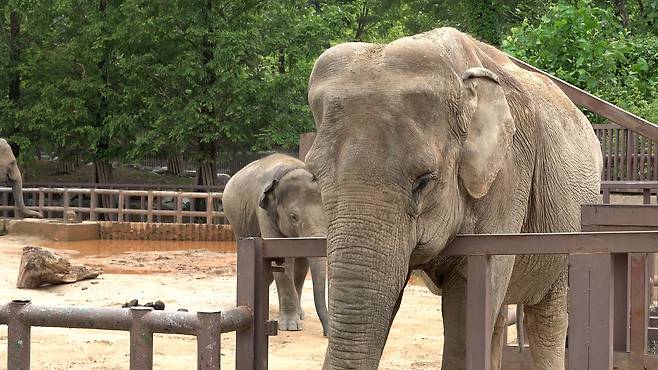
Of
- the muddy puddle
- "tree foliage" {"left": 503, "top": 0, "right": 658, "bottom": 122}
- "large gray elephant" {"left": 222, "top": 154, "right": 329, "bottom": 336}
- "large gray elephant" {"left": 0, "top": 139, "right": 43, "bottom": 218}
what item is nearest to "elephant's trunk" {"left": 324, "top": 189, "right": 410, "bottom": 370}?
"large gray elephant" {"left": 222, "top": 154, "right": 329, "bottom": 336}

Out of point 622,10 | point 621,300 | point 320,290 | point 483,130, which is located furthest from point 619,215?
point 622,10

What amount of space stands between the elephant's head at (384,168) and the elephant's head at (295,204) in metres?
5.77

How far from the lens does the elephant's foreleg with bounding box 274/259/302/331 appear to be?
10906 millimetres

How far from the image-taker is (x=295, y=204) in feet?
35.0

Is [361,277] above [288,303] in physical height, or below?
above

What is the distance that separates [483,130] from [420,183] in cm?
55

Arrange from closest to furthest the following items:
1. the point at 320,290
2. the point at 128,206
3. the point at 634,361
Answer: the point at 634,361 < the point at 320,290 < the point at 128,206

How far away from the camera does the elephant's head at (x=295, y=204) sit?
1052 centimetres

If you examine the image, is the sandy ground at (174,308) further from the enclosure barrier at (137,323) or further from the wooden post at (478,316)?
the wooden post at (478,316)

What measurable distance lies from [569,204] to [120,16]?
24.9 m

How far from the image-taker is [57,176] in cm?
3559

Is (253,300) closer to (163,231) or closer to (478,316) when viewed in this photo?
(478,316)

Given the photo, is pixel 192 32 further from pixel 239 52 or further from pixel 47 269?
pixel 47 269

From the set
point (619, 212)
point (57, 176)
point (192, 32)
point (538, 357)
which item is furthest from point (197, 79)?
point (619, 212)
